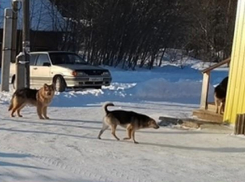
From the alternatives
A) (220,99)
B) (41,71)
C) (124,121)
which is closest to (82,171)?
(124,121)

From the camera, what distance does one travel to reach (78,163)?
7.80 meters

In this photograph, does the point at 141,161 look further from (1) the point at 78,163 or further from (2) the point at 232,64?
(2) the point at 232,64

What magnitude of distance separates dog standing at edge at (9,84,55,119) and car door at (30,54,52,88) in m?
8.90

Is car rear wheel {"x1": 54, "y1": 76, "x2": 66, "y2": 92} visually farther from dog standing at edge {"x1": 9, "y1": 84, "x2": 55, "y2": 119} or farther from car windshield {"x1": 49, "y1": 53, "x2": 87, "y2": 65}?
dog standing at edge {"x1": 9, "y1": 84, "x2": 55, "y2": 119}

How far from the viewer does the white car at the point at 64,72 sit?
20781 mm

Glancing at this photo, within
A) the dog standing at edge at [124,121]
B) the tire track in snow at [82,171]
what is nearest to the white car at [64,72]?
the dog standing at edge at [124,121]

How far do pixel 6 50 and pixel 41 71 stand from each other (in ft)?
11.1

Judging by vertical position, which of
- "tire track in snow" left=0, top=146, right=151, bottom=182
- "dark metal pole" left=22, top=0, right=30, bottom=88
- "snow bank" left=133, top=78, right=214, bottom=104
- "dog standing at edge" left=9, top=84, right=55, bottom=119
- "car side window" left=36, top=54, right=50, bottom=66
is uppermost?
"dark metal pole" left=22, top=0, right=30, bottom=88

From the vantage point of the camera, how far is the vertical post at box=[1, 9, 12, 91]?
18.4 meters

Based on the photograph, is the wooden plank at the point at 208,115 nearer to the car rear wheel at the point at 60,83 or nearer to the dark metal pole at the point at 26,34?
the dark metal pole at the point at 26,34

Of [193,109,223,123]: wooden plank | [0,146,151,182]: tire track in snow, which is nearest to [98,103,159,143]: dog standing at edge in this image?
[0,146,151,182]: tire track in snow

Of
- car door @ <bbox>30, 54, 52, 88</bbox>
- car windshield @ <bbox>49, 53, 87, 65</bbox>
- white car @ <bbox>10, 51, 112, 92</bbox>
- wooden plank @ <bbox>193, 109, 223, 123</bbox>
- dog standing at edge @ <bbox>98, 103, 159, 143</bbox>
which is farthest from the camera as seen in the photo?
car windshield @ <bbox>49, 53, 87, 65</bbox>

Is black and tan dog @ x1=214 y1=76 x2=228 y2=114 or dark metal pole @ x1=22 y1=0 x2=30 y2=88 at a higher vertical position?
dark metal pole @ x1=22 y1=0 x2=30 y2=88

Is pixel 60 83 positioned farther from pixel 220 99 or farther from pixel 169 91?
pixel 220 99
